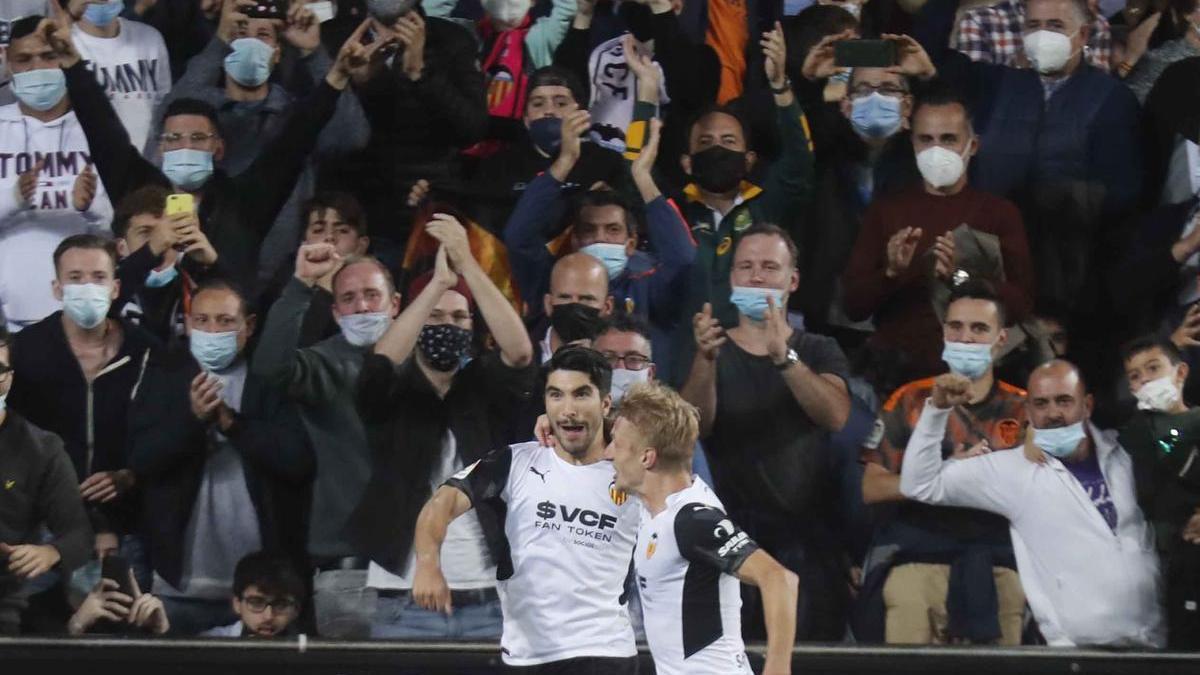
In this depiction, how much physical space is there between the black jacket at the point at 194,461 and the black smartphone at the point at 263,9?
1.76 m

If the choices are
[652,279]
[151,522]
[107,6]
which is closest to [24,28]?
[107,6]

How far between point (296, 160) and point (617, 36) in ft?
5.22

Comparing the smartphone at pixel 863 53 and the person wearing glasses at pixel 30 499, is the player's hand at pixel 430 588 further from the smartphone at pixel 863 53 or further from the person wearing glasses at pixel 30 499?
the smartphone at pixel 863 53

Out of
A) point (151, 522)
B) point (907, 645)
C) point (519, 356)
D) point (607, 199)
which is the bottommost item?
point (907, 645)

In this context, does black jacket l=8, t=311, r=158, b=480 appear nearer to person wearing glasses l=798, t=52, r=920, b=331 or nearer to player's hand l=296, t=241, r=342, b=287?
player's hand l=296, t=241, r=342, b=287

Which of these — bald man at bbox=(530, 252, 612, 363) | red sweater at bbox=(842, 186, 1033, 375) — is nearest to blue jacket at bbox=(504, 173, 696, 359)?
bald man at bbox=(530, 252, 612, 363)

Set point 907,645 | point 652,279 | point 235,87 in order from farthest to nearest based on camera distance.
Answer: point 235,87
point 652,279
point 907,645

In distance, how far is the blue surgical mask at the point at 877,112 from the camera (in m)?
8.71

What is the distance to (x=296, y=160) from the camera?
28.7 feet

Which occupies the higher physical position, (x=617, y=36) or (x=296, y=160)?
(x=617, y=36)

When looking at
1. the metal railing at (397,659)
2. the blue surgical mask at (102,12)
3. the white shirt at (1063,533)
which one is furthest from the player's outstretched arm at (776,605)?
the blue surgical mask at (102,12)

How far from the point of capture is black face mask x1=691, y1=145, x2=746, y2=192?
8.64 m

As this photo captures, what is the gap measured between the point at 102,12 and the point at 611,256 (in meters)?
2.66

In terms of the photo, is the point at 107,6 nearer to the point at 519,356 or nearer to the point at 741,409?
the point at 519,356
